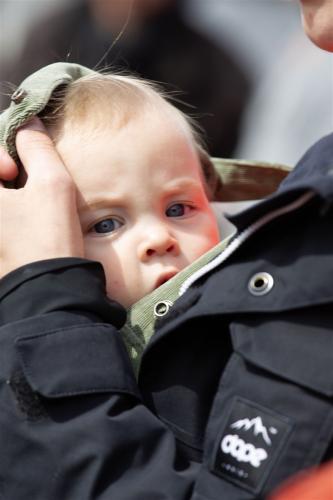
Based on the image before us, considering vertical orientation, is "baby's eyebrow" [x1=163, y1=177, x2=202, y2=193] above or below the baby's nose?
above

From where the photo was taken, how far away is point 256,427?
146 centimetres

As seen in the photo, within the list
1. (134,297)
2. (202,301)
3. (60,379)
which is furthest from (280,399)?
(134,297)

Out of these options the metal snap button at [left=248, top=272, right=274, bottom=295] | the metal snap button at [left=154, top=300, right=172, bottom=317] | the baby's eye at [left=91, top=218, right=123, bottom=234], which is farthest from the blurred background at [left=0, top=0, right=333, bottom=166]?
the metal snap button at [left=248, top=272, right=274, bottom=295]

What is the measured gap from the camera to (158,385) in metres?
1.69

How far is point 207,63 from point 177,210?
257cm

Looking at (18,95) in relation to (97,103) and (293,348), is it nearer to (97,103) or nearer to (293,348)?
(97,103)

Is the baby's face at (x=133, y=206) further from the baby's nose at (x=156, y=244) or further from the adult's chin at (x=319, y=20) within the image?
the adult's chin at (x=319, y=20)

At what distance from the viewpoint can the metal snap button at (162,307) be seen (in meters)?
1.85

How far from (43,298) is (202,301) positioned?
0.26 m

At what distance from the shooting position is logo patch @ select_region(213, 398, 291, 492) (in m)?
1.44

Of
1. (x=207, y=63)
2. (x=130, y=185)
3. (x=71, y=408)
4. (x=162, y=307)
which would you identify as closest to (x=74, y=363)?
(x=71, y=408)

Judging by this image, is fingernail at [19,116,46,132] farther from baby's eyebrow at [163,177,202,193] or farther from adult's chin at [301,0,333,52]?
adult's chin at [301,0,333,52]

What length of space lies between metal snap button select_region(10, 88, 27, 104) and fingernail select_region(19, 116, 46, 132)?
0.04 m

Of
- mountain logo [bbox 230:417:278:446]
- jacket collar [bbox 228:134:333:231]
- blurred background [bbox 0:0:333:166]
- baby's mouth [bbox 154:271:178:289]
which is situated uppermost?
jacket collar [bbox 228:134:333:231]
